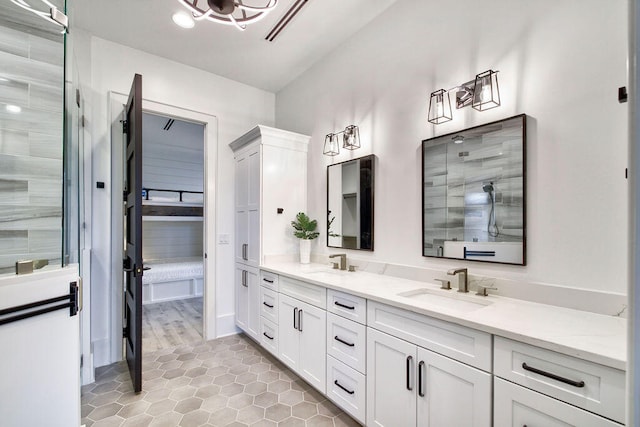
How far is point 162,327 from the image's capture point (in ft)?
12.0

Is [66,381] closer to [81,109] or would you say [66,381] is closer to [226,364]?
[226,364]

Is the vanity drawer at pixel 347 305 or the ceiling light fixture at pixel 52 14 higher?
the ceiling light fixture at pixel 52 14

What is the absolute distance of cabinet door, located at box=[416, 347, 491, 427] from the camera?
1.24m

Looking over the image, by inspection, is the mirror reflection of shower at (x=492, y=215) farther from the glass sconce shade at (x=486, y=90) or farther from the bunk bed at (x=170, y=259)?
the bunk bed at (x=170, y=259)

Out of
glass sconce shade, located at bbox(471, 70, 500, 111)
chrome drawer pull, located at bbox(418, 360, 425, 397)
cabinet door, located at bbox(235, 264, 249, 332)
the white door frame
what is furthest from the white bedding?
glass sconce shade, located at bbox(471, 70, 500, 111)

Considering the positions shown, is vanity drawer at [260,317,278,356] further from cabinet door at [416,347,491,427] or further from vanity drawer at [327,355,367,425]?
cabinet door at [416,347,491,427]

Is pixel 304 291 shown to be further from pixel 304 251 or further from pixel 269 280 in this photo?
pixel 304 251

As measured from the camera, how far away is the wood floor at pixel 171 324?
3.25 meters

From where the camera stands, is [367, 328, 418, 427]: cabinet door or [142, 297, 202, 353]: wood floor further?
[142, 297, 202, 353]: wood floor

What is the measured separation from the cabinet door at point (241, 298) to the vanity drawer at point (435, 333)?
1.85m

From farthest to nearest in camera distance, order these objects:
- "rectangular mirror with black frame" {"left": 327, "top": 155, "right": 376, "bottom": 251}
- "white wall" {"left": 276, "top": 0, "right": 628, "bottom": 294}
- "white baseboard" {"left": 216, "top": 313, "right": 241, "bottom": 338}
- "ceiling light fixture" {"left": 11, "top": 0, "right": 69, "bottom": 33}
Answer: "white baseboard" {"left": 216, "top": 313, "right": 241, "bottom": 338}, "rectangular mirror with black frame" {"left": 327, "top": 155, "right": 376, "bottom": 251}, "ceiling light fixture" {"left": 11, "top": 0, "right": 69, "bottom": 33}, "white wall" {"left": 276, "top": 0, "right": 628, "bottom": 294}

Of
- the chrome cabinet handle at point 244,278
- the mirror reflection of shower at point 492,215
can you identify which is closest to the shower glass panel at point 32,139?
the chrome cabinet handle at point 244,278

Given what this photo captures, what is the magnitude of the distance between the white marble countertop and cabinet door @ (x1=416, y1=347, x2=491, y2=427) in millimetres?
214

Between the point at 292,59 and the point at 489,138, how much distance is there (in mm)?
2248
